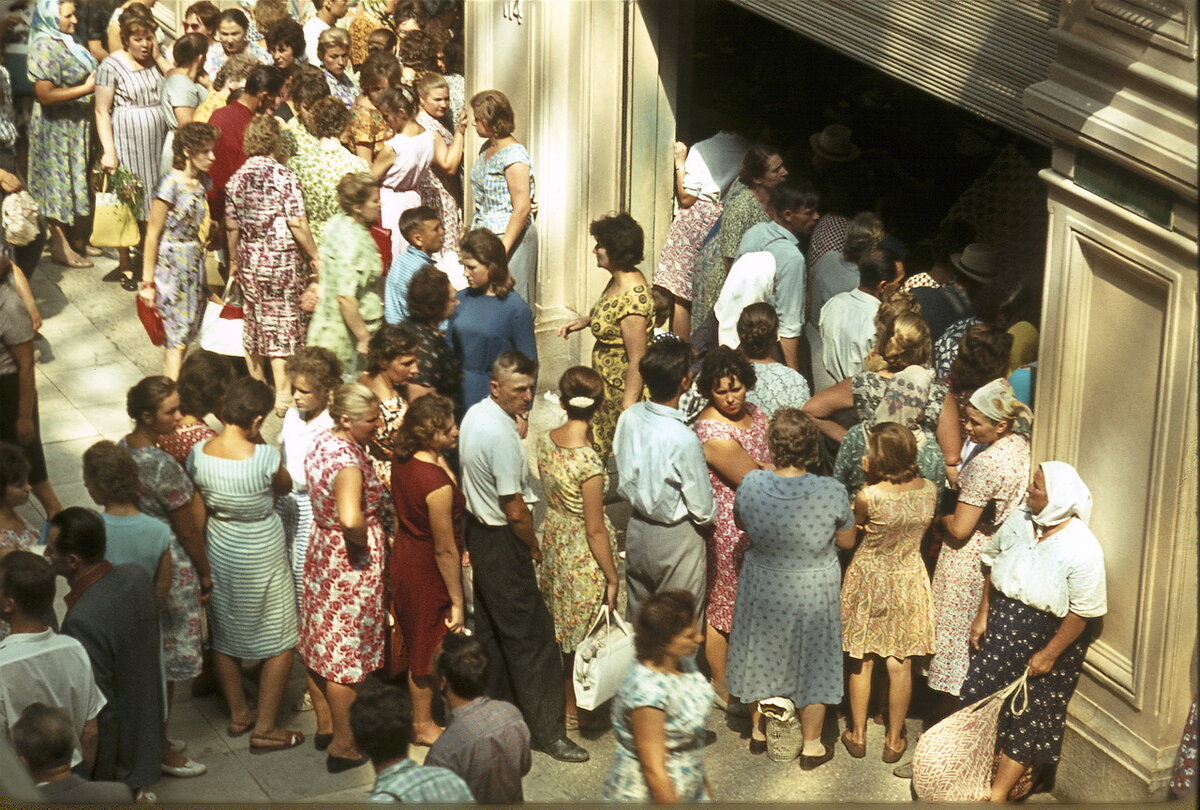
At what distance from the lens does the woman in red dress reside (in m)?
6.31

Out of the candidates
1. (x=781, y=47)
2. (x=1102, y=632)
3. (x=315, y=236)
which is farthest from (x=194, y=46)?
(x=1102, y=632)

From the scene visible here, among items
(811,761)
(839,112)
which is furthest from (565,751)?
(839,112)

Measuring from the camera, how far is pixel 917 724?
705 cm

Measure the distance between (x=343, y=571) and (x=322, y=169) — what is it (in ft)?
10.9

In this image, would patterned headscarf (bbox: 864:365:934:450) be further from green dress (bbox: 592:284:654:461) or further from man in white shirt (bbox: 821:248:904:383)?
green dress (bbox: 592:284:654:461)

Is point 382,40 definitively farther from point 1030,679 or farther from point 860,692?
point 1030,679

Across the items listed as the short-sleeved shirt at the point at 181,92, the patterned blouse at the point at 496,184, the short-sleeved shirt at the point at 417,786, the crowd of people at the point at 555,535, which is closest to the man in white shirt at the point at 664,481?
the crowd of people at the point at 555,535

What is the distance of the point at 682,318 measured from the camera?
974 centimetres

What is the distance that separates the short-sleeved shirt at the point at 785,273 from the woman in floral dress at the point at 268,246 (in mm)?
2297


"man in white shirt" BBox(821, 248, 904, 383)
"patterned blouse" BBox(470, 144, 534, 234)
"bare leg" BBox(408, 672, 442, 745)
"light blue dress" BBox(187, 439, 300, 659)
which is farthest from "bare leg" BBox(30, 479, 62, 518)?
"man in white shirt" BBox(821, 248, 904, 383)

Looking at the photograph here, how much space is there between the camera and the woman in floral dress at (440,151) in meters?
10.2

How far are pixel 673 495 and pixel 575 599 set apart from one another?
1.89ft

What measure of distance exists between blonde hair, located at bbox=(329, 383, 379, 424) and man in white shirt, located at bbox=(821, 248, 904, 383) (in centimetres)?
251

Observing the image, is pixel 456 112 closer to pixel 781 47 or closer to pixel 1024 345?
pixel 781 47
